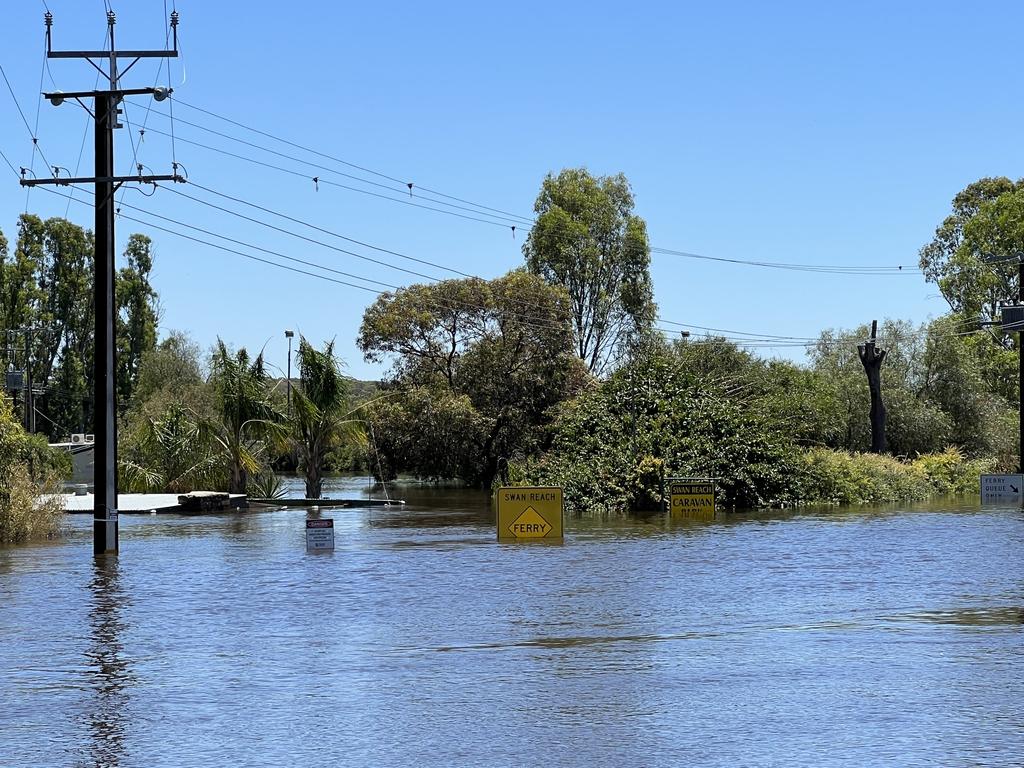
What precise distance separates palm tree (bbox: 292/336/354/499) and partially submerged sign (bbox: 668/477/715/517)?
15.5 metres

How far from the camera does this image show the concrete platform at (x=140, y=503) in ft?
128

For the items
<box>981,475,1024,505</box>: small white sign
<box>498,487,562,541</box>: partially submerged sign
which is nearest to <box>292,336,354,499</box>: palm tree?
<box>498,487,562,541</box>: partially submerged sign

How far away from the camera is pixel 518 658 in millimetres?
12930

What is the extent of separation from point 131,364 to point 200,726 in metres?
96.0

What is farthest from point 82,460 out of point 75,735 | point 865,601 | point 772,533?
point 75,735

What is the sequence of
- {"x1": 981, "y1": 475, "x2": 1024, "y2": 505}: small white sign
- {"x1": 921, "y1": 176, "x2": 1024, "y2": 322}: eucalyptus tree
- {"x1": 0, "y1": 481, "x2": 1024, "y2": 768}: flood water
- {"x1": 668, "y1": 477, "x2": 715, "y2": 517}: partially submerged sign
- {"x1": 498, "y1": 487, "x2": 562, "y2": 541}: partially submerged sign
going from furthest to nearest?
{"x1": 921, "y1": 176, "x2": 1024, "y2": 322}: eucalyptus tree, {"x1": 981, "y1": 475, "x2": 1024, "y2": 505}: small white sign, {"x1": 668, "y1": 477, "x2": 715, "y2": 517}: partially submerged sign, {"x1": 498, "y1": 487, "x2": 562, "y2": 541}: partially submerged sign, {"x1": 0, "y1": 481, "x2": 1024, "y2": 768}: flood water

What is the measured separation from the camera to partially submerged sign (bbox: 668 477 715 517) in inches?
1442

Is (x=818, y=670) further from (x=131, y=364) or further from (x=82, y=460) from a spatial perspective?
(x=131, y=364)

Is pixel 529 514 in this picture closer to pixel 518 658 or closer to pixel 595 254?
pixel 518 658

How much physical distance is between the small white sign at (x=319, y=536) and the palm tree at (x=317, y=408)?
2135 centimetres

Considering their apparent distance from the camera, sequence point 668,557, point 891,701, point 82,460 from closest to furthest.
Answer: point 891,701, point 668,557, point 82,460

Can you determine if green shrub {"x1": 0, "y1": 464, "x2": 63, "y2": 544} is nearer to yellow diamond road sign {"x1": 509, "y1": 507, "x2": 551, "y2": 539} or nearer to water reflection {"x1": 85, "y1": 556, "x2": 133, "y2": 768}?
water reflection {"x1": 85, "y1": 556, "x2": 133, "y2": 768}

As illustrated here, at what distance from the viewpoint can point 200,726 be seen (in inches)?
388

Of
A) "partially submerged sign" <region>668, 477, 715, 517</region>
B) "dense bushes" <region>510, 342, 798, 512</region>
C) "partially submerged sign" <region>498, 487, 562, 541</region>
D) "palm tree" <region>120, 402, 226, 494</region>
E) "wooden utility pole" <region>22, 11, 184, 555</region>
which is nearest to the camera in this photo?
"wooden utility pole" <region>22, 11, 184, 555</region>
